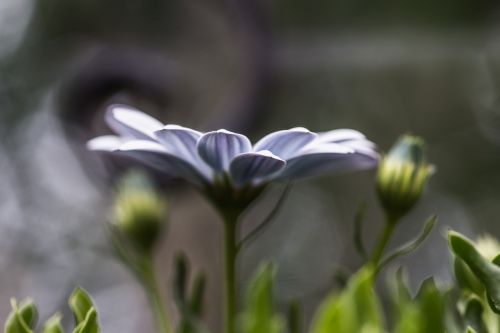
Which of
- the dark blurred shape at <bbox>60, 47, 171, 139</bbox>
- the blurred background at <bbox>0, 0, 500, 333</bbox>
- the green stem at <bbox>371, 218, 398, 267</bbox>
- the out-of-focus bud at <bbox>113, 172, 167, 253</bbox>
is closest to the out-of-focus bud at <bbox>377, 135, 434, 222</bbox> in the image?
the green stem at <bbox>371, 218, 398, 267</bbox>

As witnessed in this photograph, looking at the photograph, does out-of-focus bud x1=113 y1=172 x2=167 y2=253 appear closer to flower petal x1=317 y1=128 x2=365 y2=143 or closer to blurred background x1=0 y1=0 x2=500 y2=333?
flower petal x1=317 y1=128 x2=365 y2=143

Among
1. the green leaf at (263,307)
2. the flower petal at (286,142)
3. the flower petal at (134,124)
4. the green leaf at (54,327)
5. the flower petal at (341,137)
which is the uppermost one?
the flower petal at (134,124)

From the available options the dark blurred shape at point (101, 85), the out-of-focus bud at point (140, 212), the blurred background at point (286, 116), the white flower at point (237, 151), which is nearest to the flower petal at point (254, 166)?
the white flower at point (237, 151)

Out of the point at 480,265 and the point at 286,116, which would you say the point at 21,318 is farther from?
the point at 286,116

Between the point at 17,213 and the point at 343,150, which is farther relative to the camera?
the point at 17,213

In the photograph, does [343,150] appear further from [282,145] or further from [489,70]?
[489,70]

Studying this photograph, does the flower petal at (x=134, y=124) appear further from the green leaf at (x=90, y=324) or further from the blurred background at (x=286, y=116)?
the blurred background at (x=286, y=116)

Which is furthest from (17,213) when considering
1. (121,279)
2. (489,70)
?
(489,70)
